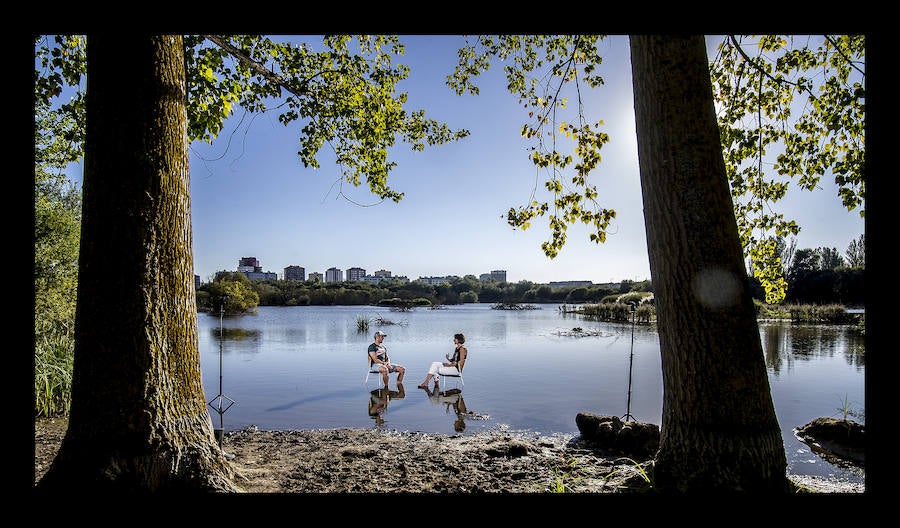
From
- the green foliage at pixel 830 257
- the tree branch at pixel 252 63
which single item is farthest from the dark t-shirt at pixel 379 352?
the green foliage at pixel 830 257

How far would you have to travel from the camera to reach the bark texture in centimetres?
280

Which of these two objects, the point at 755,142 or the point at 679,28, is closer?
the point at 679,28

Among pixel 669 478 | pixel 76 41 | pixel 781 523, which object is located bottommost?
pixel 669 478

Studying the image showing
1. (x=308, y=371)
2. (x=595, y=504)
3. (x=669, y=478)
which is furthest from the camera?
(x=308, y=371)

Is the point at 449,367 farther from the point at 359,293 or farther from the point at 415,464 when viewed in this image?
the point at 359,293

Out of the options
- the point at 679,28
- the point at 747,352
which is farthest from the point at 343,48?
the point at 747,352

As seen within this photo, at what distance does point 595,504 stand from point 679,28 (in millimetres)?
1876

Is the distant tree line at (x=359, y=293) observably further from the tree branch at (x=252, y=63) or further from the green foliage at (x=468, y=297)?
the tree branch at (x=252, y=63)

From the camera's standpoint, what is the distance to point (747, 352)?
2.81 m

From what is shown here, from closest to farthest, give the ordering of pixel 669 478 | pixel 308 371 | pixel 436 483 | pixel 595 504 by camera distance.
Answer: pixel 595 504, pixel 669 478, pixel 436 483, pixel 308 371

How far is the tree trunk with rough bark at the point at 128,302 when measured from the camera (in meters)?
2.74

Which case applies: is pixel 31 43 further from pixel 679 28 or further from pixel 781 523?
pixel 781 523

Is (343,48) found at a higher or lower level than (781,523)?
higher

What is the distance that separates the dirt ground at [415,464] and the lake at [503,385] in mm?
845
